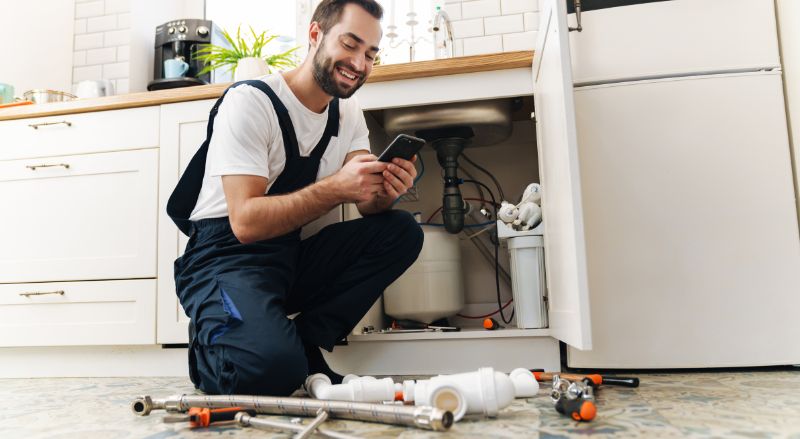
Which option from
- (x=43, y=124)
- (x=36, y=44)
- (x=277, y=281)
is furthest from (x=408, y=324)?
(x=36, y=44)

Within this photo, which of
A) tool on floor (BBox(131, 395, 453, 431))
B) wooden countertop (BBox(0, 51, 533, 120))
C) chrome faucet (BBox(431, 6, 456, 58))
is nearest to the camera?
tool on floor (BBox(131, 395, 453, 431))

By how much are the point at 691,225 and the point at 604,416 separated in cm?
64

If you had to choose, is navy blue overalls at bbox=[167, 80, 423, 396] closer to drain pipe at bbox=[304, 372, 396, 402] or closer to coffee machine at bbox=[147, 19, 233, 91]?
drain pipe at bbox=[304, 372, 396, 402]

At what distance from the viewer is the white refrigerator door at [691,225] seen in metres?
1.36

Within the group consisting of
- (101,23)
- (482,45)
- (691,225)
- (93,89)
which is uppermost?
(101,23)

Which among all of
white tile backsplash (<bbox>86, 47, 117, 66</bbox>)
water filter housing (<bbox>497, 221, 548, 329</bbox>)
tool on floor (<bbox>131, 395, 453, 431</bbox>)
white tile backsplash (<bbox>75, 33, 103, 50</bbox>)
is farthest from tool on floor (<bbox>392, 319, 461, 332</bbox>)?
white tile backsplash (<bbox>75, 33, 103, 50</bbox>)

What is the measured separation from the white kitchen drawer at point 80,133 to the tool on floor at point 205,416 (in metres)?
1.02

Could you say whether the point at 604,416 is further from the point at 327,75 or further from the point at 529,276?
the point at 327,75

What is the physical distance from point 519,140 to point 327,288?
1000 millimetres

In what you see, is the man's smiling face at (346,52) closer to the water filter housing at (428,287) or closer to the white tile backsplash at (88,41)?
the water filter housing at (428,287)

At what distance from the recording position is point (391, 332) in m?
1.60

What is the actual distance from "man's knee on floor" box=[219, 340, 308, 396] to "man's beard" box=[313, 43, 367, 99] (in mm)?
621

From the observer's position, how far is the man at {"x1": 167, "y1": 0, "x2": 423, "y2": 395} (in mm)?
1233

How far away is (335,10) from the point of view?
1.46 metres
